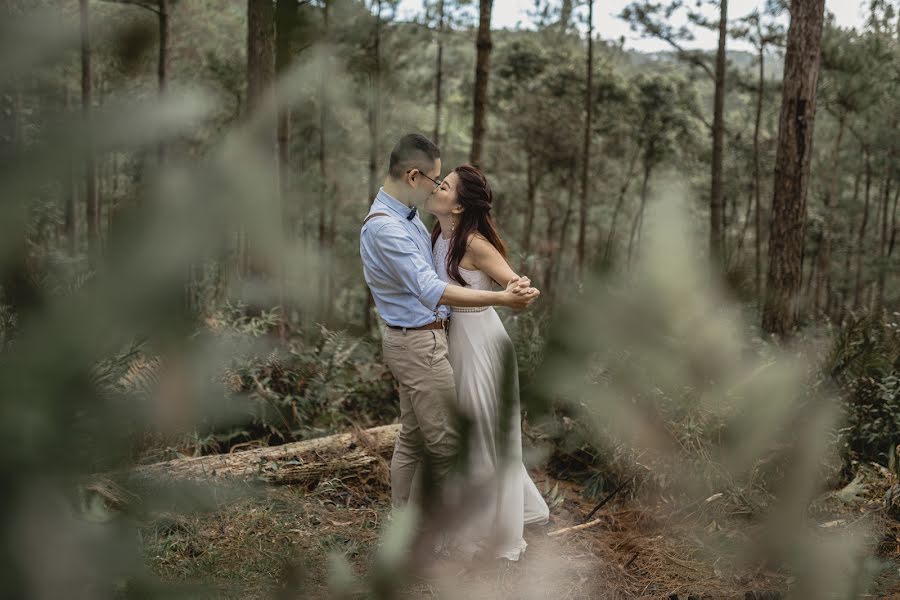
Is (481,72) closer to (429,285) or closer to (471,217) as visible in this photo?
(471,217)

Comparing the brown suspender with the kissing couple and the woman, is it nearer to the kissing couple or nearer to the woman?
the kissing couple

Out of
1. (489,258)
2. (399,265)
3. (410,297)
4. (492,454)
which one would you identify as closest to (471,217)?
(489,258)

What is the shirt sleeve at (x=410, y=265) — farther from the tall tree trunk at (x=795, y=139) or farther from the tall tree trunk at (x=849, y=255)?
the tall tree trunk at (x=849, y=255)

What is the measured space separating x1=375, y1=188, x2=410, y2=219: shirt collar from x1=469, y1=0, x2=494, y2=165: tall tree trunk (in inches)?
225

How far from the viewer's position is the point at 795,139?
7.68m

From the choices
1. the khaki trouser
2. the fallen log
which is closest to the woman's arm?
the khaki trouser

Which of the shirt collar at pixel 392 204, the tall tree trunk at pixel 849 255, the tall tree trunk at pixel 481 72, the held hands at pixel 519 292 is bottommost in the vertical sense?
the tall tree trunk at pixel 849 255

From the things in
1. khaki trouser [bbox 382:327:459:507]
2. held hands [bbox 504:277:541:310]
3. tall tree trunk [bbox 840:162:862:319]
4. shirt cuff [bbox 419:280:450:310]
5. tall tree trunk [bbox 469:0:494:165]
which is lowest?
tall tree trunk [bbox 840:162:862:319]

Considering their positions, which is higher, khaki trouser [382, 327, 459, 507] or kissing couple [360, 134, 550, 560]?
kissing couple [360, 134, 550, 560]

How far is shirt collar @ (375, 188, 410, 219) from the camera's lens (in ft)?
10.3

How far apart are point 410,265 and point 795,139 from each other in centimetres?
652

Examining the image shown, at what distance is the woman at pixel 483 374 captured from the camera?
403 mm

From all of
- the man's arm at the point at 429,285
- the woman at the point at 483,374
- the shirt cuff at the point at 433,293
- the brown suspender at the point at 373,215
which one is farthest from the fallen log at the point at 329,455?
the shirt cuff at the point at 433,293

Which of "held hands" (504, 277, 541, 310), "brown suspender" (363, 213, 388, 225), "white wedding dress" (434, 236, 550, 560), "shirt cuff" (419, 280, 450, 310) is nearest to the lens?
"white wedding dress" (434, 236, 550, 560)
